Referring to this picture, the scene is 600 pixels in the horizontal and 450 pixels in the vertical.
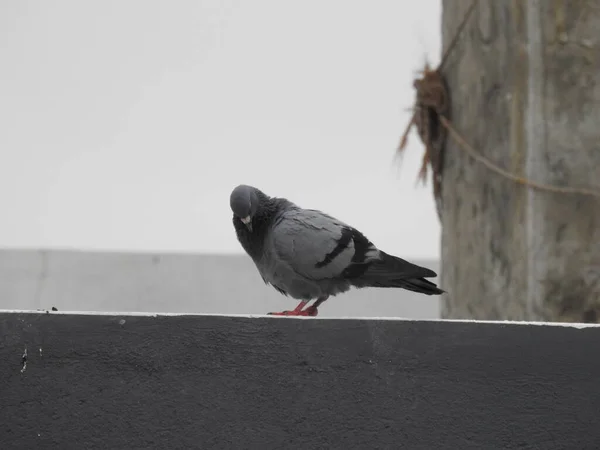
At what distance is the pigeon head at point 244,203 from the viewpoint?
10.4 ft

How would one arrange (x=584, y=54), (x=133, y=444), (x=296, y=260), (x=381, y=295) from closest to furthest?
1. (x=133, y=444)
2. (x=296, y=260)
3. (x=584, y=54)
4. (x=381, y=295)

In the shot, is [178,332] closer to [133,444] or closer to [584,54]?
[133,444]

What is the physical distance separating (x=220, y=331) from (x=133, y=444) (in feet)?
1.09

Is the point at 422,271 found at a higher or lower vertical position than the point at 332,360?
higher

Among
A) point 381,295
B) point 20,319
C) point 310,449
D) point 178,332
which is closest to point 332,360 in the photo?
point 310,449

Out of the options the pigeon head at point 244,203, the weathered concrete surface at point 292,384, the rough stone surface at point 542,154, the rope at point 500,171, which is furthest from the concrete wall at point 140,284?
the weathered concrete surface at point 292,384

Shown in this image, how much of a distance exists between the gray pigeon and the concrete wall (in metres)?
3.41

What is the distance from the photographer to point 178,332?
7.17 ft

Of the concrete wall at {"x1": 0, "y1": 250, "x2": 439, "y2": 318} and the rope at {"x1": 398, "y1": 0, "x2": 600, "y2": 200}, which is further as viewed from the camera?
the concrete wall at {"x1": 0, "y1": 250, "x2": 439, "y2": 318}

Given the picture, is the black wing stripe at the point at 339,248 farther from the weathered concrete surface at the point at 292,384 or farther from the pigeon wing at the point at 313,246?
the weathered concrete surface at the point at 292,384

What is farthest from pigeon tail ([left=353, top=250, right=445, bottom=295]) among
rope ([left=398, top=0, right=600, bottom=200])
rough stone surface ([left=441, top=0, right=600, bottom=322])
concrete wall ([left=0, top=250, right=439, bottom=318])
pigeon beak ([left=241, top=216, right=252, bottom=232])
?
concrete wall ([left=0, top=250, right=439, bottom=318])

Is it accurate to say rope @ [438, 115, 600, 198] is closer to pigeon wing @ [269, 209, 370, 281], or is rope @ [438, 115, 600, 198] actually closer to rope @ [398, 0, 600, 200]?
rope @ [398, 0, 600, 200]

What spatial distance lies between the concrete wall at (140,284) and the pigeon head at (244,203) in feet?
11.6

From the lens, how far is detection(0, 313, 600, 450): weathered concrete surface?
2141mm
